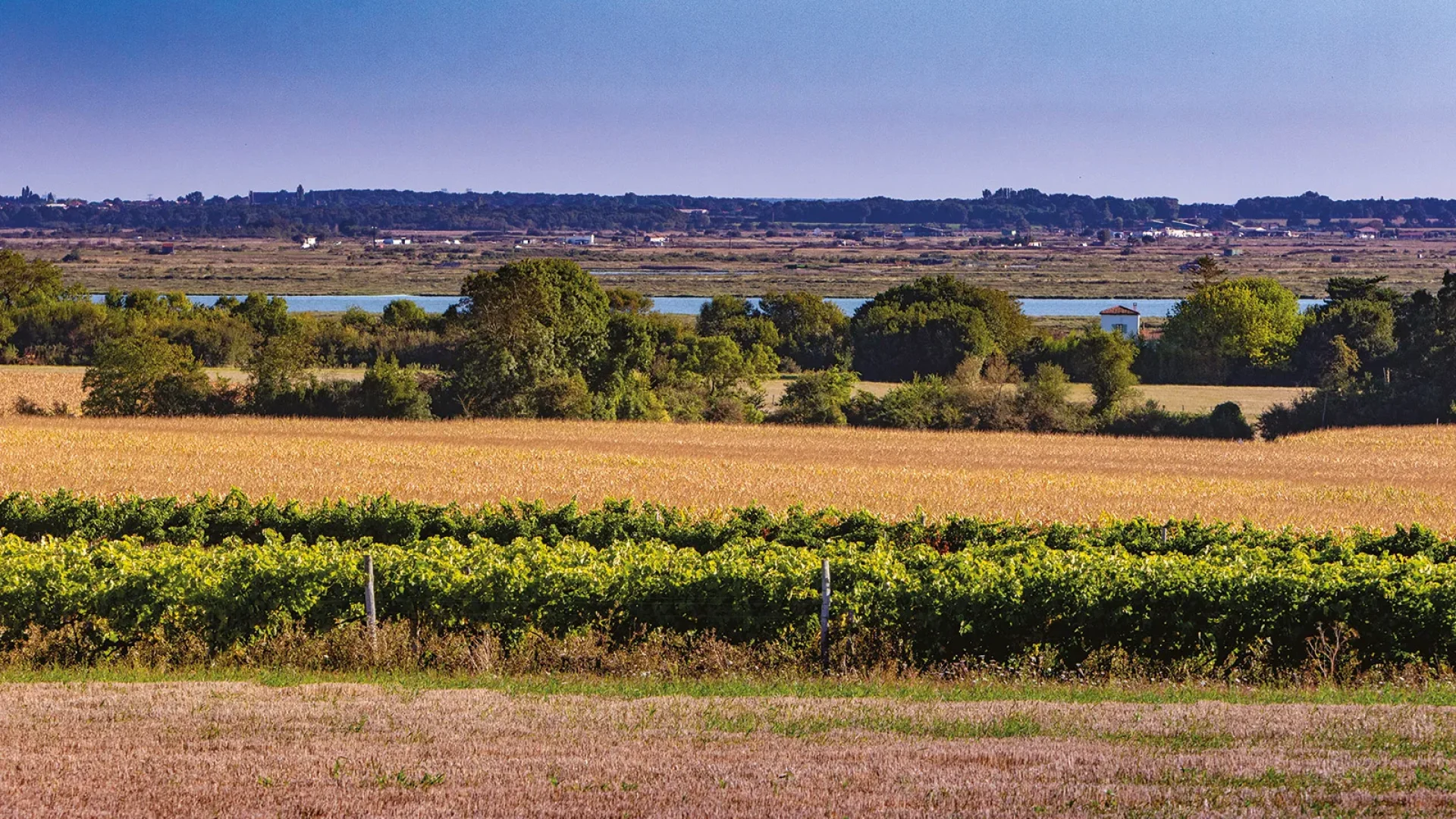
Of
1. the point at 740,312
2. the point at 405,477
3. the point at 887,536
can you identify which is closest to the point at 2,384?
the point at 405,477

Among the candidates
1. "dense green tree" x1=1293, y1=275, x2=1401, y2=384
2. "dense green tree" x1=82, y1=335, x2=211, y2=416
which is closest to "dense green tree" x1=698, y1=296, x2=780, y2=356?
"dense green tree" x1=1293, y1=275, x2=1401, y2=384

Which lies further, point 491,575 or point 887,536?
point 887,536

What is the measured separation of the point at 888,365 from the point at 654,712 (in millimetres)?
80923

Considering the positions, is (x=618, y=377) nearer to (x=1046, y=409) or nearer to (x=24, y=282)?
(x=1046, y=409)

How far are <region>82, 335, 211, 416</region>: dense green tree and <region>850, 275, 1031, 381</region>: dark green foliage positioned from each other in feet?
145

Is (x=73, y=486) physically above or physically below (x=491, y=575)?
below

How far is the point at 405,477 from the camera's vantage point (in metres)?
39.7

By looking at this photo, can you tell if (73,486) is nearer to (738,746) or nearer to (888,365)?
(738,746)

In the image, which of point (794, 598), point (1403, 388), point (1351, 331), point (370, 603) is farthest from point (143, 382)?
point (1351, 331)

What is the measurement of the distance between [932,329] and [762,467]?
159 ft

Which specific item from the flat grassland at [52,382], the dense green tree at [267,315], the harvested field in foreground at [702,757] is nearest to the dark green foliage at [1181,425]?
the flat grassland at [52,382]

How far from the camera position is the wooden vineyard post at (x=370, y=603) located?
16.8m

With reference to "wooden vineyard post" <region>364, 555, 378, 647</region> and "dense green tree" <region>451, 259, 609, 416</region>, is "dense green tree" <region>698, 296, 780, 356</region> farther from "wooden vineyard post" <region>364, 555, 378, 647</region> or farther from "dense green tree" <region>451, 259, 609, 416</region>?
"wooden vineyard post" <region>364, 555, 378, 647</region>

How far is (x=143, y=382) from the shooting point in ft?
196
